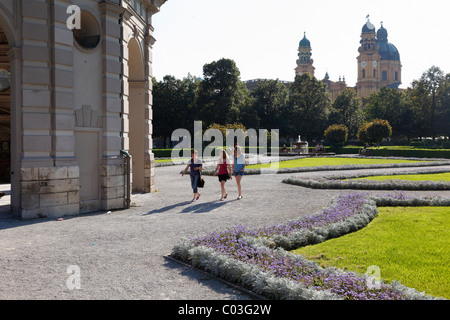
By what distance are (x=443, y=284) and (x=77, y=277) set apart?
5457 mm

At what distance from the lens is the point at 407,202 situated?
12727 mm

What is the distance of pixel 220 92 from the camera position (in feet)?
199

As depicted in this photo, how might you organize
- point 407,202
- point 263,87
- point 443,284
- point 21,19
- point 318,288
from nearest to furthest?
point 318,288 → point 443,284 → point 21,19 → point 407,202 → point 263,87

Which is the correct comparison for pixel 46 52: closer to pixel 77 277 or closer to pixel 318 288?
pixel 77 277

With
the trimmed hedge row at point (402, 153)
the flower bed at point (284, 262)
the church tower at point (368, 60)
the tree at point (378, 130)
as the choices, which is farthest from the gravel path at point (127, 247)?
the church tower at point (368, 60)

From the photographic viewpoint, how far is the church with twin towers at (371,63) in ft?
405

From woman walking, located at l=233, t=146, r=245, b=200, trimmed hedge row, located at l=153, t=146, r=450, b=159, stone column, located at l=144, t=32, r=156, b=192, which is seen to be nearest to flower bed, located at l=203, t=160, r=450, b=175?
stone column, located at l=144, t=32, r=156, b=192

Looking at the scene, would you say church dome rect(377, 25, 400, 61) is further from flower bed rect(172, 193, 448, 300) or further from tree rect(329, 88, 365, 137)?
flower bed rect(172, 193, 448, 300)

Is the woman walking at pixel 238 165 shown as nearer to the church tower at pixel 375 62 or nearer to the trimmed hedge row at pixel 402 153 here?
the trimmed hedge row at pixel 402 153

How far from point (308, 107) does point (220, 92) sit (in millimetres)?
19398

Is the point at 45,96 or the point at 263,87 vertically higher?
the point at 263,87

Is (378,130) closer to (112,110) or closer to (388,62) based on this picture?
(112,110)

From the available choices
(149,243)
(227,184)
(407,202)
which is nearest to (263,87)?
(227,184)

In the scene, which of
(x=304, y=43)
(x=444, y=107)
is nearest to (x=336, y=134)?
(x=444, y=107)
